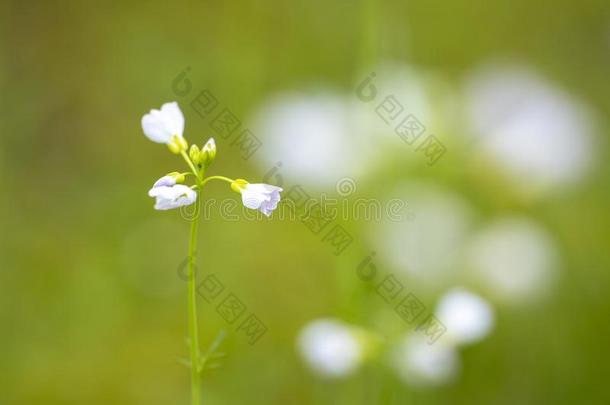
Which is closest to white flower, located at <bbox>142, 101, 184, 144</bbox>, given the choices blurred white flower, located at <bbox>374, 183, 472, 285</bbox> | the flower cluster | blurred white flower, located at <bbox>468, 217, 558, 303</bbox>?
the flower cluster

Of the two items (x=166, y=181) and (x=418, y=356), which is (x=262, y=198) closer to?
(x=166, y=181)

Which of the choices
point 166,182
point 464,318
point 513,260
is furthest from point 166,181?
point 513,260

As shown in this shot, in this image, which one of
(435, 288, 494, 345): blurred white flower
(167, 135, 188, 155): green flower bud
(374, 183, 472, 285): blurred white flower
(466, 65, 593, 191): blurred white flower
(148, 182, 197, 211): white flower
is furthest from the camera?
(466, 65, 593, 191): blurred white flower

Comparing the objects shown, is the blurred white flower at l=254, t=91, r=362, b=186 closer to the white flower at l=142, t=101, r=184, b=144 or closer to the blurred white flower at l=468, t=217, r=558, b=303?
the blurred white flower at l=468, t=217, r=558, b=303

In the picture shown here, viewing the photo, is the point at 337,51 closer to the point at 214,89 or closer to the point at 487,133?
the point at 214,89

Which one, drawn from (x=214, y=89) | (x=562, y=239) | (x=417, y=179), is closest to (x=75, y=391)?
(x=417, y=179)

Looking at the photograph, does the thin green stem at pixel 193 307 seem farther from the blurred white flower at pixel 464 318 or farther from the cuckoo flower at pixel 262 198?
the blurred white flower at pixel 464 318
